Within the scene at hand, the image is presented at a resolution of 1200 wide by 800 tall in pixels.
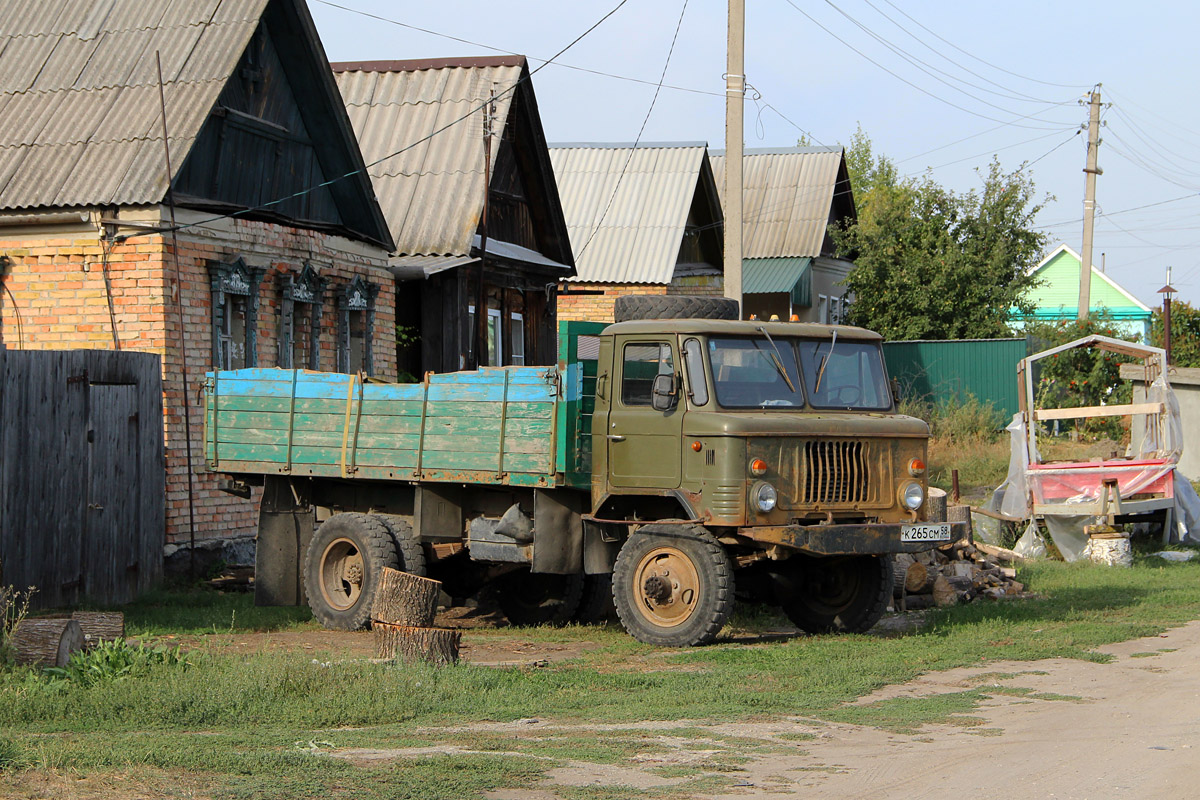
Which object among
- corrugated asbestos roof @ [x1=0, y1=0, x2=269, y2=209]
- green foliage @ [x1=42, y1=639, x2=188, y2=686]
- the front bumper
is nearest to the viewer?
green foliage @ [x1=42, y1=639, x2=188, y2=686]

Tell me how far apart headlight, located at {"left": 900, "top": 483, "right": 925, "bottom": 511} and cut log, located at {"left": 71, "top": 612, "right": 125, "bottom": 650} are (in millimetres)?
5751

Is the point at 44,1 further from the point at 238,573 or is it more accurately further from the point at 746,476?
the point at 746,476

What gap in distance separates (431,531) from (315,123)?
25.9ft

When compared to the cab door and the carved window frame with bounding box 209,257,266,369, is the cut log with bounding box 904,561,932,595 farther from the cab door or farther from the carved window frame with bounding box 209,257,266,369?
the carved window frame with bounding box 209,257,266,369

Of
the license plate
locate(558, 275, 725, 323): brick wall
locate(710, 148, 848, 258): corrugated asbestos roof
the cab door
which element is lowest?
the license plate

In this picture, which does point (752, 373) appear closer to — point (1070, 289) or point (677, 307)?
point (677, 307)

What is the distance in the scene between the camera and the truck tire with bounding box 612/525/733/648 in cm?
1019

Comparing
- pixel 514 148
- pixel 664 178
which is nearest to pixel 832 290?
pixel 664 178

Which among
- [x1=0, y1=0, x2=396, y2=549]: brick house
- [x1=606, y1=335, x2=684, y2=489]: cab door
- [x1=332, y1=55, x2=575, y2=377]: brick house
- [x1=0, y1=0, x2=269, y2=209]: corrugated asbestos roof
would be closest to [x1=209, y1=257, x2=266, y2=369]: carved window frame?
[x1=0, y1=0, x2=396, y2=549]: brick house

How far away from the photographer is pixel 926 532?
34.1 feet

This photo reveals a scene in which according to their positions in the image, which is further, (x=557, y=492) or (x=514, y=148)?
(x=514, y=148)

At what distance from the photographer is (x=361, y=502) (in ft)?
41.4

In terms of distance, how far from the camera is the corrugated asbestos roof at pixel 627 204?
96.7 feet

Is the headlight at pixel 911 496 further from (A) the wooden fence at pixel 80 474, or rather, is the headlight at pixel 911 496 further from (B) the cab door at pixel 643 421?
(A) the wooden fence at pixel 80 474
